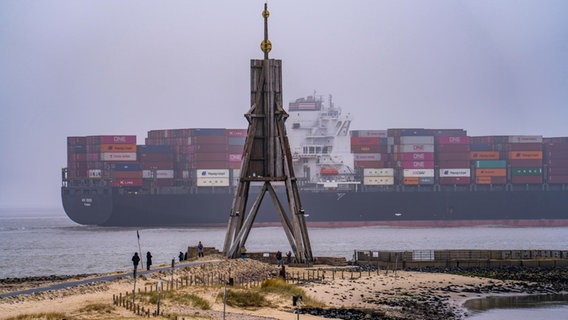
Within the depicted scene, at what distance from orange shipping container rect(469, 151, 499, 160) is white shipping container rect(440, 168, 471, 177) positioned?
7.35ft

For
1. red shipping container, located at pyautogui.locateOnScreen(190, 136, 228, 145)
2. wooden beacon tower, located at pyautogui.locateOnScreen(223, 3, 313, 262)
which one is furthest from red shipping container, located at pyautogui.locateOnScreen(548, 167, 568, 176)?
wooden beacon tower, located at pyautogui.locateOnScreen(223, 3, 313, 262)

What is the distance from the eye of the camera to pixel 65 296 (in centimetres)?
3105

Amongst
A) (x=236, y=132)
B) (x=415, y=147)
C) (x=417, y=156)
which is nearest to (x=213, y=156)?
(x=236, y=132)

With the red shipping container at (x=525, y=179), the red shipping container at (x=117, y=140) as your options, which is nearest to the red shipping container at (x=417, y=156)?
the red shipping container at (x=525, y=179)

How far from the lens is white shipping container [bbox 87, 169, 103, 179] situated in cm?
13588

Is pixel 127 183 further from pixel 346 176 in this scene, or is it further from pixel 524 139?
pixel 524 139

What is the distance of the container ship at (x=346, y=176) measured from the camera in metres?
134

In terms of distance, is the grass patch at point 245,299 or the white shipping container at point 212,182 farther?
the white shipping container at point 212,182

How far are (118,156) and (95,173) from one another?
4408 millimetres

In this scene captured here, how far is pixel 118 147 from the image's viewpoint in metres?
134

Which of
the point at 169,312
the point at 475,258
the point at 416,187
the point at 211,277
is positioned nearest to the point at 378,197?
the point at 416,187

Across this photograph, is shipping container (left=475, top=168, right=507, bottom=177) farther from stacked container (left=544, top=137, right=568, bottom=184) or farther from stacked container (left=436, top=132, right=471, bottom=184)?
stacked container (left=544, top=137, right=568, bottom=184)

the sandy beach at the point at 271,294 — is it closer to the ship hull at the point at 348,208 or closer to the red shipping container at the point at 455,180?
the ship hull at the point at 348,208

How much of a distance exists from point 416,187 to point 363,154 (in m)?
8.85
